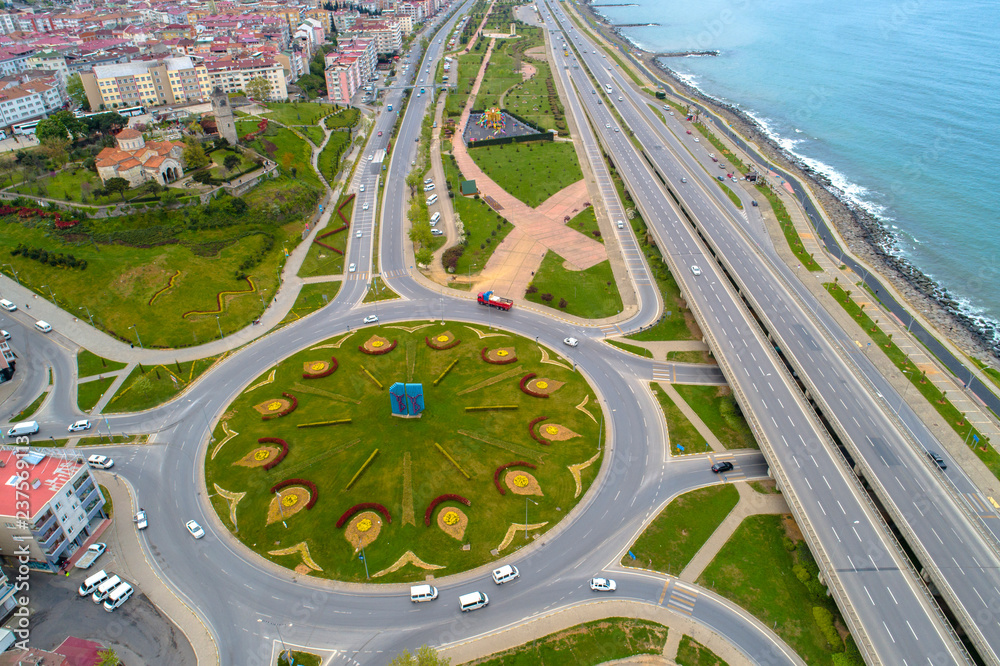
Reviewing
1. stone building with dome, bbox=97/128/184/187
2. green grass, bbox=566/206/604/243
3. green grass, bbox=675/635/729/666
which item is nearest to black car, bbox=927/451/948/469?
green grass, bbox=675/635/729/666

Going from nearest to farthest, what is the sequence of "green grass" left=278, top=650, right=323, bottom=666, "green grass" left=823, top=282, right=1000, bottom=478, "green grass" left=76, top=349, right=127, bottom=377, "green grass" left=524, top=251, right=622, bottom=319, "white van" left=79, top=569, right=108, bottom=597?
1. "green grass" left=278, top=650, right=323, bottom=666
2. "white van" left=79, top=569, right=108, bottom=597
3. "green grass" left=823, top=282, right=1000, bottom=478
4. "green grass" left=76, top=349, right=127, bottom=377
5. "green grass" left=524, top=251, right=622, bottom=319

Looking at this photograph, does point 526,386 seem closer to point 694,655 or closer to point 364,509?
point 364,509

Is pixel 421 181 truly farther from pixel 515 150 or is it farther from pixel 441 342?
pixel 441 342

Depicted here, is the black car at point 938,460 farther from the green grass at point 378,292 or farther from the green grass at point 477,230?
the green grass at point 378,292

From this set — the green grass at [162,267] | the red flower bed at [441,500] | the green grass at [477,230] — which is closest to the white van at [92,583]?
the red flower bed at [441,500]

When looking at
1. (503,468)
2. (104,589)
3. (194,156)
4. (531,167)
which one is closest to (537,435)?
(503,468)

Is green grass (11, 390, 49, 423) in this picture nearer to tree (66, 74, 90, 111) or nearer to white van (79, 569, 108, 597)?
white van (79, 569, 108, 597)
